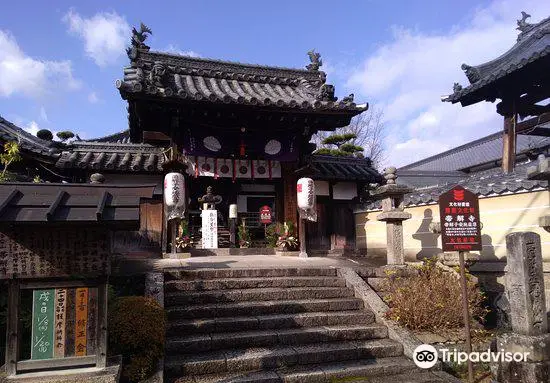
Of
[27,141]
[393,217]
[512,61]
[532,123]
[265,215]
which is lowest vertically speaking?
[393,217]

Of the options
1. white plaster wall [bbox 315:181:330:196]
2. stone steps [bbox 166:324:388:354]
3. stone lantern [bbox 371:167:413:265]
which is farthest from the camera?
white plaster wall [bbox 315:181:330:196]

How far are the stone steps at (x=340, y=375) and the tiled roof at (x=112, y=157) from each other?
9.12m

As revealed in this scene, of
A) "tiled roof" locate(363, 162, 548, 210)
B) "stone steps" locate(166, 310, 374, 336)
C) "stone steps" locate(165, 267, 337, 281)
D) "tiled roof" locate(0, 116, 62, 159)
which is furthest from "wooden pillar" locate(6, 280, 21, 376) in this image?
"tiled roof" locate(363, 162, 548, 210)

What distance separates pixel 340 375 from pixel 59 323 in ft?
13.2

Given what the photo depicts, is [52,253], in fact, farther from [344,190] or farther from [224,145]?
[344,190]

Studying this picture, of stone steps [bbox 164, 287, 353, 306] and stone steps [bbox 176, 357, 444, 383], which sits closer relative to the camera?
stone steps [bbox 176, 357, 444, 383]

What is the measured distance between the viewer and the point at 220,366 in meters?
6.11

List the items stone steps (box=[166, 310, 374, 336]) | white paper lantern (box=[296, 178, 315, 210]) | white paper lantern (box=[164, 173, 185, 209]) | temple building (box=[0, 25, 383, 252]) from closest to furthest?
stone steps (box=[166, 310, 374, 336]), white paper lantern (box=[164, 173, 185, 209]), temple building (box=[0, 25, 383, 252]), white paper lantern (box=[296, 178, 315, 210])

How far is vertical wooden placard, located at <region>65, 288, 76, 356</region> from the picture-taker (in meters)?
4.84

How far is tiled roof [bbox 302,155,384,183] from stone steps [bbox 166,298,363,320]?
23.9 ft

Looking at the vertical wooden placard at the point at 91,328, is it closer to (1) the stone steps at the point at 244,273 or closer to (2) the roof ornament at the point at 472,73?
(1) the stone steps at the point at 244,273

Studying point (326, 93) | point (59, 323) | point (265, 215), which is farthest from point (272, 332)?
point (326, 93)

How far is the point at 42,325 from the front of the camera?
4.75 meters

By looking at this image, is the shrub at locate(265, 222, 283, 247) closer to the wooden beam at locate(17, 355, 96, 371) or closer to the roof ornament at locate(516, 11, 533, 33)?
the wooden beam at locate(17, 355, 96, 371)
